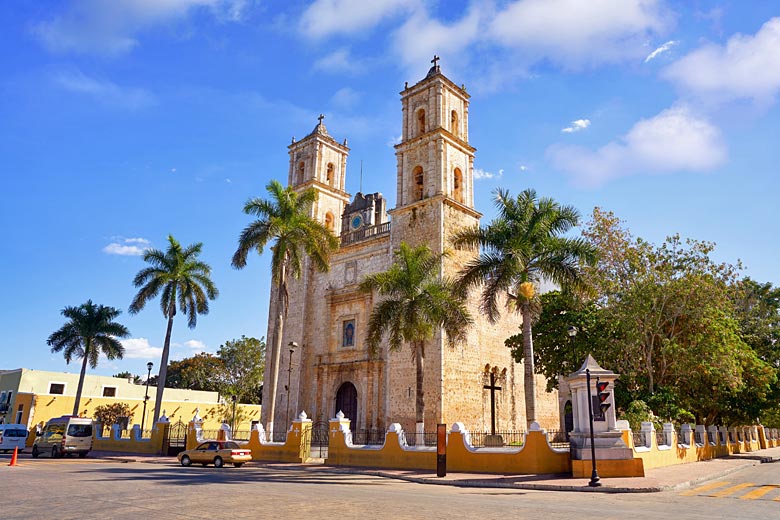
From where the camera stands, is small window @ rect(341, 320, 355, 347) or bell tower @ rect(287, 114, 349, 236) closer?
small window @ rect(341, 320, 355, 347)

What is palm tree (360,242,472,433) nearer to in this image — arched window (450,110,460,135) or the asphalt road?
the asphalt road

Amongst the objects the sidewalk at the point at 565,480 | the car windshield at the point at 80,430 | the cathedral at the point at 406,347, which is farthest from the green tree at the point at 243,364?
the sidewalk at the point at 565,480

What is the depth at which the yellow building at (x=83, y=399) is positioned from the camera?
4041cm

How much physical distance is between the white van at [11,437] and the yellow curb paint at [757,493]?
31769 millimetres

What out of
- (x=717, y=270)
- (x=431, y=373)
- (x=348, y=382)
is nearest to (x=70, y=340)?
(x=348, y=382)

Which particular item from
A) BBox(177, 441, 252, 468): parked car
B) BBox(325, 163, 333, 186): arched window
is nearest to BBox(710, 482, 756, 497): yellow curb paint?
BBox(177, 441, 252, 468): parked car

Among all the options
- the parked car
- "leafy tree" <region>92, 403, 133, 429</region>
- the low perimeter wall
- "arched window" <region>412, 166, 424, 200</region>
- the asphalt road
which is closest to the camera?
the asphalt road

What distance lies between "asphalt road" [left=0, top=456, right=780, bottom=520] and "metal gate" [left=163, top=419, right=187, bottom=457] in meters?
11.7

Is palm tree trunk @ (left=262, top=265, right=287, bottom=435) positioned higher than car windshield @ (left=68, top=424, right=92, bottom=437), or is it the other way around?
palm tree trunk @ (left=262, top=265, right=287, bottom=435)

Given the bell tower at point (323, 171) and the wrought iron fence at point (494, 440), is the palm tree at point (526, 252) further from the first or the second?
the bell tower at point (323, 171)

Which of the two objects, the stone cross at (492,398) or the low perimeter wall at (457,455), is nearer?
the low perimeter wall at (457,455)

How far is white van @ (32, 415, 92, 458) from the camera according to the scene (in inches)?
979

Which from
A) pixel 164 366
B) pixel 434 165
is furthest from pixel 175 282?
pixel 434 165

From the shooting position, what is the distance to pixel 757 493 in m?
11.6
